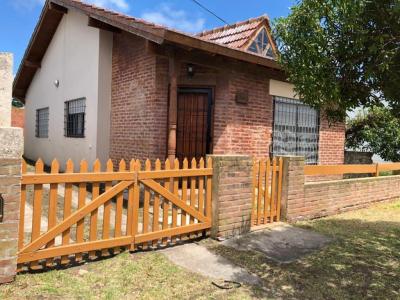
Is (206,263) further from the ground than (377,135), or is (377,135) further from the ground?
(377,135)

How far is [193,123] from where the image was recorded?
8.45 meters

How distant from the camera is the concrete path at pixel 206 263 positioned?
4.18 m

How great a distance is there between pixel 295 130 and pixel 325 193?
9.99 feet

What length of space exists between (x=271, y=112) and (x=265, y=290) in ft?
19.9

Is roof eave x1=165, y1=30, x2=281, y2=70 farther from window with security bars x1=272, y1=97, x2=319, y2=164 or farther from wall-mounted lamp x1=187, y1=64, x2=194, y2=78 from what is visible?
window with security bars x1=272, y1=97, x2=319, y2=164

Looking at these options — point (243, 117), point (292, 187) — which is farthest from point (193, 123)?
point (292, 187)

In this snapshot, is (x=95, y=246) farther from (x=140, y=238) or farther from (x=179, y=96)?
(x=179, y=96)

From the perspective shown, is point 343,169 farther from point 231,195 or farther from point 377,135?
point 377,135

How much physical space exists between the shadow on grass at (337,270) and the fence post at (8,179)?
253 centimetres

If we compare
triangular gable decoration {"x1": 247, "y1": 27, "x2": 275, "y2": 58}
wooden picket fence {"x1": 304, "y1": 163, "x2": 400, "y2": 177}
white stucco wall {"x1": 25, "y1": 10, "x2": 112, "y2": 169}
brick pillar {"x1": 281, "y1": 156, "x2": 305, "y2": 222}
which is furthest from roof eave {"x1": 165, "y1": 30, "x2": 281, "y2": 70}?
white stucco wall {"x1": 25, "y1": 10, "x2": 112, "y2": 169}

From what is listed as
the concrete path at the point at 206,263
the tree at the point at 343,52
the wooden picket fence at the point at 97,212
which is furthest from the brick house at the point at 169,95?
the concrete path at the point at 206,263

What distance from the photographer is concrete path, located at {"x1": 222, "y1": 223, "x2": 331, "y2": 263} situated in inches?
198

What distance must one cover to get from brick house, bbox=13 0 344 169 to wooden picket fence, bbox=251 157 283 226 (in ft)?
6.82

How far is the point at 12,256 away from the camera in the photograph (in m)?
3.65
